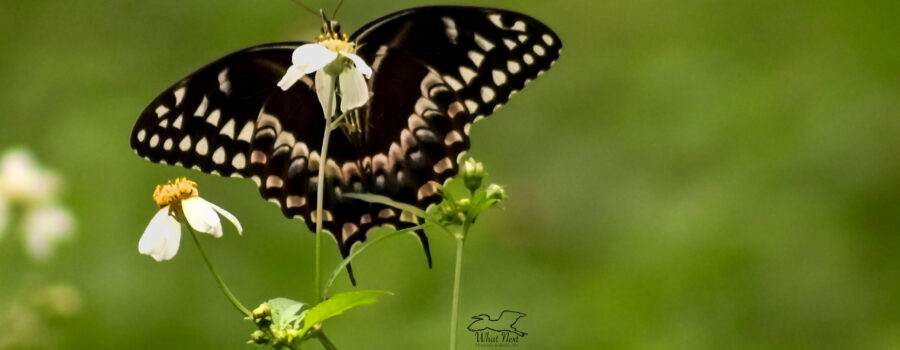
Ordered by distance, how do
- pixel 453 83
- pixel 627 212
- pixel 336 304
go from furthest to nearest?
pixel 627 212
pixel 453 83
pixel 336 304

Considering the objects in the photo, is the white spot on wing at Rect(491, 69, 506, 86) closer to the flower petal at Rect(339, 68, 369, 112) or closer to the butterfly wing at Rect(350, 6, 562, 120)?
the butterfly wing at Rect(350, 6, 562, 120)

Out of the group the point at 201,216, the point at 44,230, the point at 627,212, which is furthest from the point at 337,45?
the point at 627,212

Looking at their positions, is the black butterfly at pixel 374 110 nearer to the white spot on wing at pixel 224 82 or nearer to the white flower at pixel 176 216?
the white spot on wing at pixel 224 82

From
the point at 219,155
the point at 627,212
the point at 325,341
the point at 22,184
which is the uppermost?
the point at 627,212

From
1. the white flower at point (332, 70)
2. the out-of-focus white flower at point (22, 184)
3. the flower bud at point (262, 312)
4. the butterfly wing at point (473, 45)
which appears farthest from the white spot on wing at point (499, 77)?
the out-of-focus white flower at point (22, 184)

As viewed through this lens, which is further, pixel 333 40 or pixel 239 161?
pixel 239 161

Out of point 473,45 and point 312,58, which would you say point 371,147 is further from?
point 312,58
